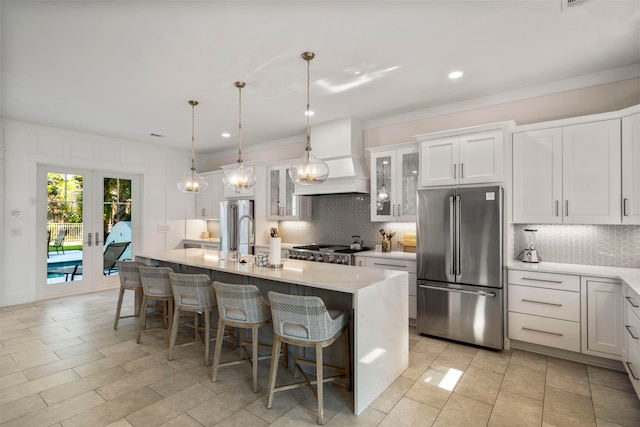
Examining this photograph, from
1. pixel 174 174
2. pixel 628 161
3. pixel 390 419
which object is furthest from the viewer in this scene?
pixel 174 174

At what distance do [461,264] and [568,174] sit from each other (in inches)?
54.2

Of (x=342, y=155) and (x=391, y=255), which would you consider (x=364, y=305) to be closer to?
(x=391, y=255)

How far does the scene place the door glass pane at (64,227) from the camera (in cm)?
545

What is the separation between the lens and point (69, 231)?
18.5 feet

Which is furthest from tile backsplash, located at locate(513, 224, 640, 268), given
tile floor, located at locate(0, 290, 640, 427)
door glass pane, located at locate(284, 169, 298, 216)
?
door glass pane, located at locate(284, 169, 298, 216)

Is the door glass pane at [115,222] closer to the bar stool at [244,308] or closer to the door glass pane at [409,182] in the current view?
the bar stool at [244,308]

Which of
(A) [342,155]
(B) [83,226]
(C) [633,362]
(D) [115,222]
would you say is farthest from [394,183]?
(B) [83,226]

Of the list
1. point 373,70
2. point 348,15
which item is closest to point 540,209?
point 373,70

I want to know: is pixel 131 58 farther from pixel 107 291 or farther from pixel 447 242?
pixel 107 291

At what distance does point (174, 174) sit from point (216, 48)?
4736 mm

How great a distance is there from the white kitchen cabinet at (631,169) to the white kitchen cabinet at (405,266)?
6.83 feet

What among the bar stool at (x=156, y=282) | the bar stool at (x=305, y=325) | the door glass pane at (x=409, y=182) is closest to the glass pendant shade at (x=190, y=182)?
the bar stool at (x=156, y=282)

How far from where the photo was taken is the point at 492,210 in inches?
134

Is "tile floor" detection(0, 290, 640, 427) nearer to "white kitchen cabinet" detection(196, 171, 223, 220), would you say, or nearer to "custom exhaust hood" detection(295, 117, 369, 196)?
"custom exhaust hood" detection(295, 117, 369, 196)
